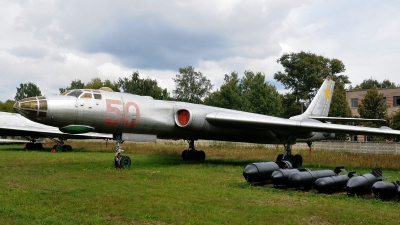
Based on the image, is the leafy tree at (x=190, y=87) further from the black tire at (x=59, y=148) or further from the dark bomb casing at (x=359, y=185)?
the dark bomb casing at (x=359, y=185)

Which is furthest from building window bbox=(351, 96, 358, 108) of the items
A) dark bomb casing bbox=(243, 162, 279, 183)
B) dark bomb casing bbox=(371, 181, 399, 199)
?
dark bomb casing bbox=(371, 181, 399, 199)

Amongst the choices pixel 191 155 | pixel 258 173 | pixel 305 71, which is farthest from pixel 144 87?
pixel 258 173

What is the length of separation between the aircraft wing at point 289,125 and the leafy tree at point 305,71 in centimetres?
4406

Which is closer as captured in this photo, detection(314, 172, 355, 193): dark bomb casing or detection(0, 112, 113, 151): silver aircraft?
detection(314, 172, 355, 193): dark bomb casing

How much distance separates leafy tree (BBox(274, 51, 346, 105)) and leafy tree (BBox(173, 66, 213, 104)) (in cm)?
1368

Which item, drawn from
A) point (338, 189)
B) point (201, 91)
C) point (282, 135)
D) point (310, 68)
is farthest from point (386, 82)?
point (338, 189)

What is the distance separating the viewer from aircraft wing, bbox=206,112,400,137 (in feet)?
44.4

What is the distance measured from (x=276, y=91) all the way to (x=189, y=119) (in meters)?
42.0

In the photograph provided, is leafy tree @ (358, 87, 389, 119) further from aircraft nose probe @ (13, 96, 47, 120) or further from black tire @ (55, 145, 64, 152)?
aircraft nose probe @ (13, 96, 47, 120)

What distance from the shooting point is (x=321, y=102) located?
753 inches

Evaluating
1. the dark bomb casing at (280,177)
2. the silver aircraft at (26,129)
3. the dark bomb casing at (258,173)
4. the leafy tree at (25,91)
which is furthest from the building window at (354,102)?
the leafy tree at (25,91)

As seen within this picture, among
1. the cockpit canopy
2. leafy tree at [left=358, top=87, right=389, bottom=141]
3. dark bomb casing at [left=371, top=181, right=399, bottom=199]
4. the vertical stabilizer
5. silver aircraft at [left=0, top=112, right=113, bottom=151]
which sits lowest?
dark bomb casing at [left=371, top=181, right=399, bottom=199]

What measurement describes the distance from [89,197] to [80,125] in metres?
4.85

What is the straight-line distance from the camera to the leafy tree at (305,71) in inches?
2254
